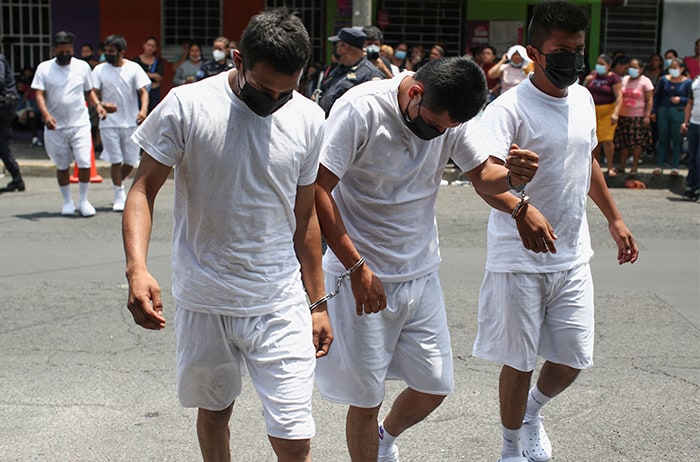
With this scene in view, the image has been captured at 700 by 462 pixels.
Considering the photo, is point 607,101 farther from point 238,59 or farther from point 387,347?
point 238,59

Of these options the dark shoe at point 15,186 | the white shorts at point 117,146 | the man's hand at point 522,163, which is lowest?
the dark shoe at point 15,186

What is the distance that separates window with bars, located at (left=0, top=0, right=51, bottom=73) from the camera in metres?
20.0

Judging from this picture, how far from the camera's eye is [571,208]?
4434 millimetres

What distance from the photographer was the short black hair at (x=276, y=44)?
328cm

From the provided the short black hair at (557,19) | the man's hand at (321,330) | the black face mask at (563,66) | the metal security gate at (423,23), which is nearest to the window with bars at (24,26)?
the metal security gate at (423,23)

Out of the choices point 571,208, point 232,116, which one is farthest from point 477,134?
point 232,116

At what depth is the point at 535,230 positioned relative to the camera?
4.04m

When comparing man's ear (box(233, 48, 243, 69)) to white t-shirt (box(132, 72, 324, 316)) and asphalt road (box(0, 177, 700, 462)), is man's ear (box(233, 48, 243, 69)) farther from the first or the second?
asphalt road (box(0, 177, 700, 462))

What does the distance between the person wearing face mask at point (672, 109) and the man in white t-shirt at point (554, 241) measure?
11.2 meters

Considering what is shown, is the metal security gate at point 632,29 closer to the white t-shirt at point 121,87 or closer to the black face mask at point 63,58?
the white t-shirt at point 121,87

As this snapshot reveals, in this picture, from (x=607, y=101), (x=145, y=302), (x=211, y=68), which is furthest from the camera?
(x=607, y=101)

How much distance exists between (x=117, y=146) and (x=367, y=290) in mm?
8731

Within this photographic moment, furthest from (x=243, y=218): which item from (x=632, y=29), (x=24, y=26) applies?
(x=24, y=26)

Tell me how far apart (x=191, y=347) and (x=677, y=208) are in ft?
33.9
